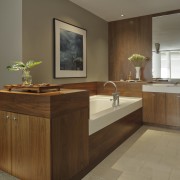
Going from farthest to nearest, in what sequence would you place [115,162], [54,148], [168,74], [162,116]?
1. [168,74]
2. [162,116]
3. [115,162]
4. [54,148]

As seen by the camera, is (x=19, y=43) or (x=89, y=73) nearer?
(x=19, y=43)

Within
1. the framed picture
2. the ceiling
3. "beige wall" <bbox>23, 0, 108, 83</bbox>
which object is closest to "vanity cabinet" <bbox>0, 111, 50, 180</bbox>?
"beige wall" <bbox>23, 0, 108, 83</bbox>

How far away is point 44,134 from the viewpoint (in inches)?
61.6

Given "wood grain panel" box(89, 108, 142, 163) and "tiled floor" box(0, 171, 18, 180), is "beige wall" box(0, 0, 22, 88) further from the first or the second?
"wood grain panel" box(89, 108, 142, 163)

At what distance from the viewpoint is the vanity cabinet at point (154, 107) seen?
3.67 meters

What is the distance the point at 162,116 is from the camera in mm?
3674

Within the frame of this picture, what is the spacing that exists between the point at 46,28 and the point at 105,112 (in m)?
1.59

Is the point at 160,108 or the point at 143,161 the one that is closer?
the point at 143,161

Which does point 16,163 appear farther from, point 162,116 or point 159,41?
point 159,41

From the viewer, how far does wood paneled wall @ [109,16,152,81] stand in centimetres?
429

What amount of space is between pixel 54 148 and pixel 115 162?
994mm

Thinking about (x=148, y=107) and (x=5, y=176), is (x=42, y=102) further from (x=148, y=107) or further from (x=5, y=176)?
(x=148, y=107)

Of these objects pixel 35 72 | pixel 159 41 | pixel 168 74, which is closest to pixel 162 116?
pixel 168 74

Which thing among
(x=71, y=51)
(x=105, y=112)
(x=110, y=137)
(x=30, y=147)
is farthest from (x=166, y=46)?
(x=30, y=147)
